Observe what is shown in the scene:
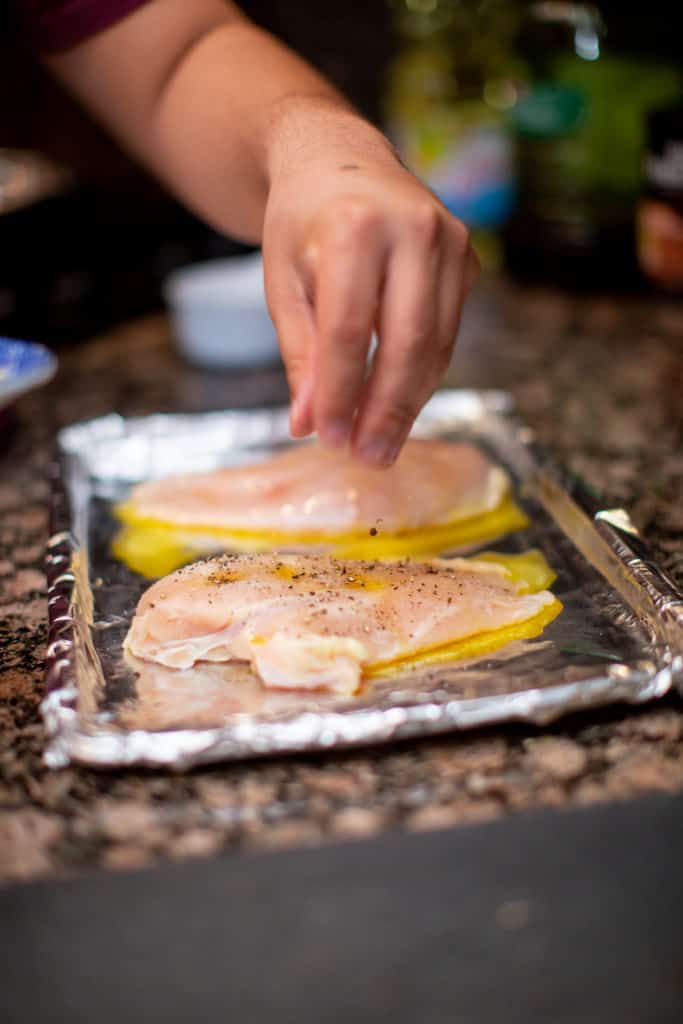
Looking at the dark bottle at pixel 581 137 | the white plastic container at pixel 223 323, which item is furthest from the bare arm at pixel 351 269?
the dark bottle at pixel 581 137

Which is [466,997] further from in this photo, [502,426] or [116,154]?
[116,154]

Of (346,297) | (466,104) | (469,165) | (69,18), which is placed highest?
(69,18)

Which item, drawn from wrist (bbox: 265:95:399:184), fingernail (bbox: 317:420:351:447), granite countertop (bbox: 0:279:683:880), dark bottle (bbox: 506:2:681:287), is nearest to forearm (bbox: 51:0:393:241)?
wrist (bbox: 265:95:399:184)

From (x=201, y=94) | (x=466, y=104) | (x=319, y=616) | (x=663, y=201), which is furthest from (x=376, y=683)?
(x=466, y=104)

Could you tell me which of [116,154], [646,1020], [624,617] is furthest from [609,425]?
[116,154]

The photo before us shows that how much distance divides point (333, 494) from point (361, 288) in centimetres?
46

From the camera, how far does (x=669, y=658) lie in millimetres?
854

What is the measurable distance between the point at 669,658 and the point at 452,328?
0.32 m

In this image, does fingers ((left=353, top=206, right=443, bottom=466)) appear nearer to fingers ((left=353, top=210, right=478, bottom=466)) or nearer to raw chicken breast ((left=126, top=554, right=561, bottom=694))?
fingers ((left=353, top=210, right=478, bottom=466))

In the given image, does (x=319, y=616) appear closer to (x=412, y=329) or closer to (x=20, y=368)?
(x=412, y=329)

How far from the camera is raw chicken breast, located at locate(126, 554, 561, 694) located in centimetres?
87

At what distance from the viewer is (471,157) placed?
7.29 feet

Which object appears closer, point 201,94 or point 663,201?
point 201,94

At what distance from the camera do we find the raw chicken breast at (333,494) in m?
1.21
